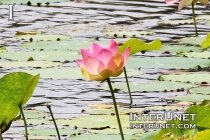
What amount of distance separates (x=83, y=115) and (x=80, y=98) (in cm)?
47

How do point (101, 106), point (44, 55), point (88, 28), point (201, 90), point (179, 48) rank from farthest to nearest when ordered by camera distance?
point (88, 28), point (179, 48), point (44, 55), point (201, 90), point (101, 106)

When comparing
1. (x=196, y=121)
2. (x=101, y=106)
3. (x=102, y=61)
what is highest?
(x=102, y=61)

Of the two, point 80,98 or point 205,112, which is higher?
point 205,112

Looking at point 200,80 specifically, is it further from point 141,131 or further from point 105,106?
point 141,131

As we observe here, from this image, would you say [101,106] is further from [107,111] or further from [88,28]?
[88,28]

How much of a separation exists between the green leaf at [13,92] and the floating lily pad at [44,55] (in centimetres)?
243

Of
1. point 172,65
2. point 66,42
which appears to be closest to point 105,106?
point 172,65

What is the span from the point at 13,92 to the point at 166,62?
2447mm

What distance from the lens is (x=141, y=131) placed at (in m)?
3.00

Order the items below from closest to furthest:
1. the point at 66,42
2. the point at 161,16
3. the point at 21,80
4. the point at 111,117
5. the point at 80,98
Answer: the point at 21,80
the point at 111,117
the point at 80,98
the point at 66,42
the point at 161,16

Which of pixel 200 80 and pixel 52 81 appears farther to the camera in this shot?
pixel 52 81

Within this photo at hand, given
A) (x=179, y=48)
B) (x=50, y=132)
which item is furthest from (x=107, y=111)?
(x=179, y=48)

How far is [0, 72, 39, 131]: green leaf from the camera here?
7.84ft

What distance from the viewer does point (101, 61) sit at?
7.25 feet
